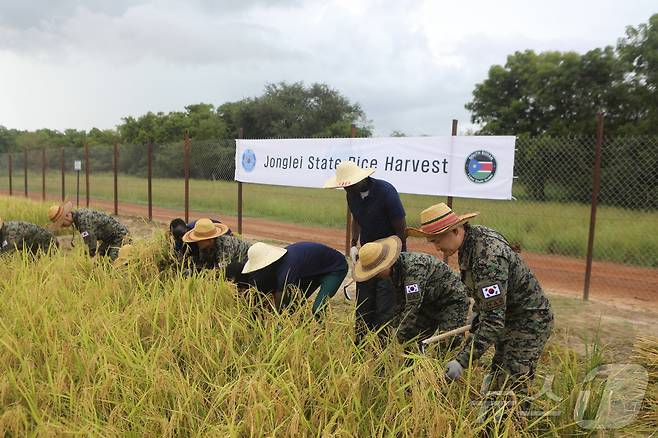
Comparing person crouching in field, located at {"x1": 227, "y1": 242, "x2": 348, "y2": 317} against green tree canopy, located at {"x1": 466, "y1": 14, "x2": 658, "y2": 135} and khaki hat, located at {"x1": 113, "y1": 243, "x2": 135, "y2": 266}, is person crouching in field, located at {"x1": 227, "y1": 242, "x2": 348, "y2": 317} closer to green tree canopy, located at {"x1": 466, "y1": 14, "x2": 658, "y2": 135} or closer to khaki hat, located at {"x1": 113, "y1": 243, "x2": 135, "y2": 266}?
khaki hat, located at {"x1": 113, "y1": 243, "x2": 135, "y2": 266}

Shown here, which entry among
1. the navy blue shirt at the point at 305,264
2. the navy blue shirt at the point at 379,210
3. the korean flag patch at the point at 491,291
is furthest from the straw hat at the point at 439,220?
the navy blue shirt at the point at 379,210

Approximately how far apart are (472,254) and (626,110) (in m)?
15.8

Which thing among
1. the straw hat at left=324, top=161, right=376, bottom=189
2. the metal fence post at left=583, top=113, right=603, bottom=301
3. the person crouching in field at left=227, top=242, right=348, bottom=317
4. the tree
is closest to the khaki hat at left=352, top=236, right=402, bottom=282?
the person crouching in field at left=227, top=242, right=348, bottom=317

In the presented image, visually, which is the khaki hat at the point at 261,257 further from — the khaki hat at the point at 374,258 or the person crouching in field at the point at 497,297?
the person crouching in field at the point at 497,297

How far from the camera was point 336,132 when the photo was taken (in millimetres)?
32938

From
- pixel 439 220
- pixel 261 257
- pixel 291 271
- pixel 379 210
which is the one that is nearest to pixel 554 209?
pixel 379 210

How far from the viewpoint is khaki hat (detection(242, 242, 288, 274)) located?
145 inches

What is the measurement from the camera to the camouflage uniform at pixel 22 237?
20.4ft

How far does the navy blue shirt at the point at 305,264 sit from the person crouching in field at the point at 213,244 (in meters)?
0.80

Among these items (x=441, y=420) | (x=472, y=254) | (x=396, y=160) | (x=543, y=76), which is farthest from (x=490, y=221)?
(x=543, y=76)

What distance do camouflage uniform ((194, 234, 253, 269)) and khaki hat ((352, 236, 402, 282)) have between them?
1.74 m

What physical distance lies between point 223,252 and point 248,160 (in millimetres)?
4821

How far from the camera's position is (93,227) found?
6.16 m

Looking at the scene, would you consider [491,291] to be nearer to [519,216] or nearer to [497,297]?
[497,297]
